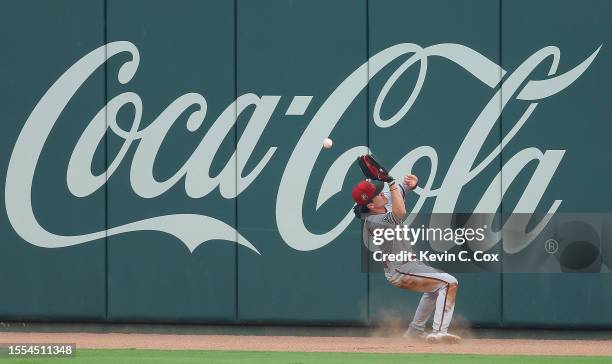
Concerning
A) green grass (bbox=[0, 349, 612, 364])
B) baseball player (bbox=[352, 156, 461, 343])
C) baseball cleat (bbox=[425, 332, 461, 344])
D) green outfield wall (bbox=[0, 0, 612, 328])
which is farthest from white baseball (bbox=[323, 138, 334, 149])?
green grass (bbox=[0, 349, 612, 364])

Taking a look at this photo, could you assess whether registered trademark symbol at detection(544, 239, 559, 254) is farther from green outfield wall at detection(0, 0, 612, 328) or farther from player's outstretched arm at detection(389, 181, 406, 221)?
player's outstretched arm at detection(389, 181, 406, 221)

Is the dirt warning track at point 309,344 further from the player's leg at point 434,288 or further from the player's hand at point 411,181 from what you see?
the player's hand at point 411,181

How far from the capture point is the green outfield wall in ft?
48.0

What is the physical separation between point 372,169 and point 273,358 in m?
2.62

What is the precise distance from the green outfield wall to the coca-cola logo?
22 millimetres

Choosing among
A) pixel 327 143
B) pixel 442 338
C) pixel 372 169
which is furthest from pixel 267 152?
pixel 442 338

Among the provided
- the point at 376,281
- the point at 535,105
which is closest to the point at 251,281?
the point at 376,281

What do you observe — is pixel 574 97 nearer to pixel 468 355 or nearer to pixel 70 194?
pixel 468 355

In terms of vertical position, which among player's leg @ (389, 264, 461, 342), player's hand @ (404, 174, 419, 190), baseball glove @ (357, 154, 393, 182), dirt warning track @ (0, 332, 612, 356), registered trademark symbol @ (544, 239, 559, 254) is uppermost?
baseball glove @ (357, 154, 393, 182)

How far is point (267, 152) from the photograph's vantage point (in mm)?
15016

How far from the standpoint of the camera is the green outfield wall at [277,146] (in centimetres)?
1464

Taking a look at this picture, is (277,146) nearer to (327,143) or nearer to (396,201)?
(327,143)

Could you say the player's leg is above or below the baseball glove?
below

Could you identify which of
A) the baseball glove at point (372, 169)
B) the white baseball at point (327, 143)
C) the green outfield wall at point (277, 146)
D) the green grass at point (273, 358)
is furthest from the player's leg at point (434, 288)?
the white baseball at point (327, 143)
